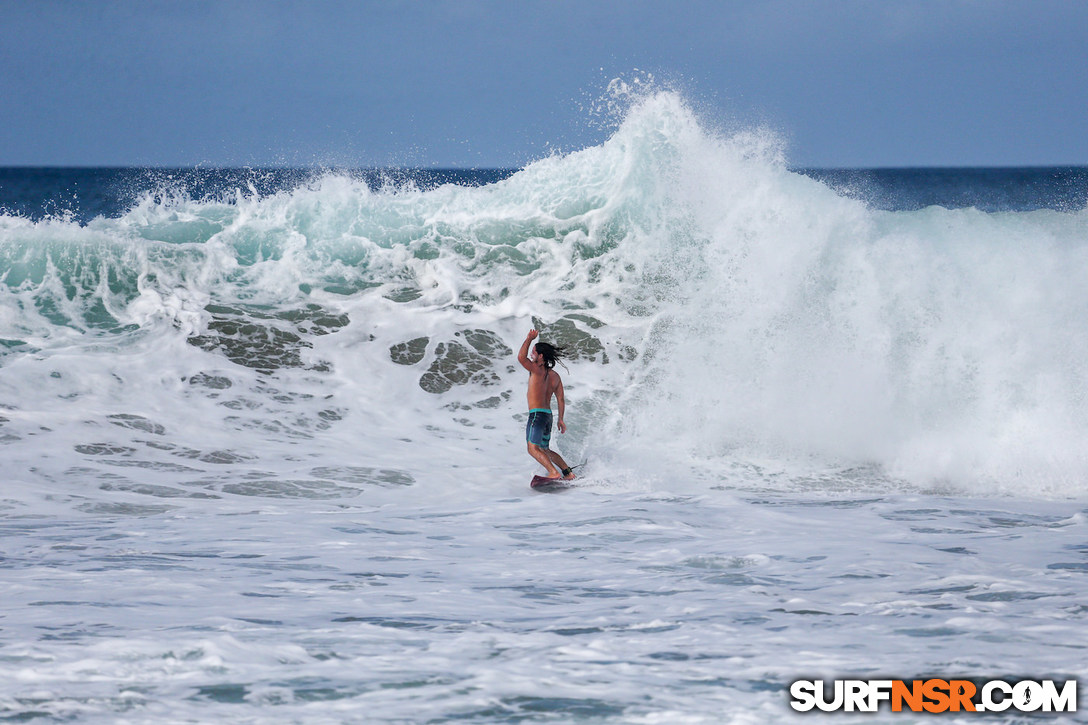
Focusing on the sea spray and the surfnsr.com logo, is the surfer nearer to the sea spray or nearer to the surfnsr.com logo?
the sea spray

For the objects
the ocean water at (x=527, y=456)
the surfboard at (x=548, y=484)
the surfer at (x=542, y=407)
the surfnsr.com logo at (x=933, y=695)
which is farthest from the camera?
the surfer at (x=542, y=407)

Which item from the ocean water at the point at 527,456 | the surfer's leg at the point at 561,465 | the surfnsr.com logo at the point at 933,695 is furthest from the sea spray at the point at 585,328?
the surfnsr.com logo at the point at 933,695

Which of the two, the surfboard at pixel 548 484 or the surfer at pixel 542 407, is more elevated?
the surfer at pixel 542 407

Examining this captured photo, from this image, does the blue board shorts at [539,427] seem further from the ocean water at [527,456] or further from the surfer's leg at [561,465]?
the ocean water at [527,456]

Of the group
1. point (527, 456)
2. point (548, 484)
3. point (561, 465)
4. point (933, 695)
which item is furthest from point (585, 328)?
point (933, 695)

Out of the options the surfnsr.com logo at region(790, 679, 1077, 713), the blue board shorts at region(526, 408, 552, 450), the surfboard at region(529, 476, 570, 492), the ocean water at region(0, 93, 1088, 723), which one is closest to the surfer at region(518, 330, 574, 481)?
the blue board shorts at region(526, 408, 552, 450)

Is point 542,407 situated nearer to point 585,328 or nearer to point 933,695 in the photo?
point 585,328

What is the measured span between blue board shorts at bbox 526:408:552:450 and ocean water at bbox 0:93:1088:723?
0.38 m

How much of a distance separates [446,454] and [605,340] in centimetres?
→ 369

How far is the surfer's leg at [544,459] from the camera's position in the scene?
27.8 feet

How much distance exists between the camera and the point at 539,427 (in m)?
8.69

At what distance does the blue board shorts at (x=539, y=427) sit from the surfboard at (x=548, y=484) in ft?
1.33

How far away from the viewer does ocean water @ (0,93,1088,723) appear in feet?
14.1

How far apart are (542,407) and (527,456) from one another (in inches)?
→ 37.4
